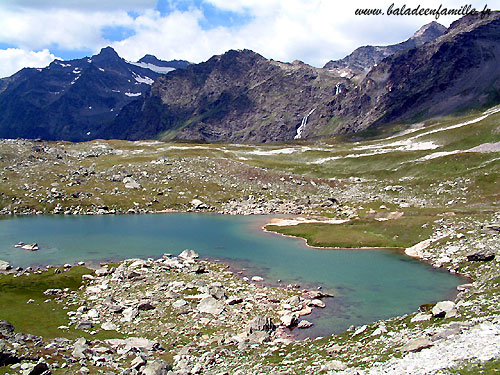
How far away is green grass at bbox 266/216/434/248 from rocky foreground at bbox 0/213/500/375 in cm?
1230

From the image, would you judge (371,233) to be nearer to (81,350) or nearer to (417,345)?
(417,345)

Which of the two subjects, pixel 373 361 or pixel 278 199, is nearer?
pixel 373 361

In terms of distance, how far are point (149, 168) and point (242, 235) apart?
57227 mm

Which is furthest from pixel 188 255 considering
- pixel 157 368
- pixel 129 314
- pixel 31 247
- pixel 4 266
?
pixel 157 368

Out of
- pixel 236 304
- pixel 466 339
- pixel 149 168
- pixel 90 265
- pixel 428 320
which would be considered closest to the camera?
pixel 466 339

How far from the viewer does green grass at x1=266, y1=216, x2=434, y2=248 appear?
60.4 m

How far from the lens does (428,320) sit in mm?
26406

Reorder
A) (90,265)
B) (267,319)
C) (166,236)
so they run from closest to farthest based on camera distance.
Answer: (267,319), (90,265), (166,236)

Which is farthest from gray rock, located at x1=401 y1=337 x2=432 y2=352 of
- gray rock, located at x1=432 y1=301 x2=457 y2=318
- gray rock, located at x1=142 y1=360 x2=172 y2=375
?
gray rock, located at x1=142 y1=360 x2=172 y2=375

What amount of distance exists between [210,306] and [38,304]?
15915 millimetres

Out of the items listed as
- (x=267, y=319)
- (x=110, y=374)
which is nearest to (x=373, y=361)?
(x=267, y=319)

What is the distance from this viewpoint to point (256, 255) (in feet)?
193

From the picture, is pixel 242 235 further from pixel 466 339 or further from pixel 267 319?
pixel 466 339

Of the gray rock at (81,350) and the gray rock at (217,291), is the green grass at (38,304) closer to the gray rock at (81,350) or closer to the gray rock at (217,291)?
the gray rock at (81,350)
